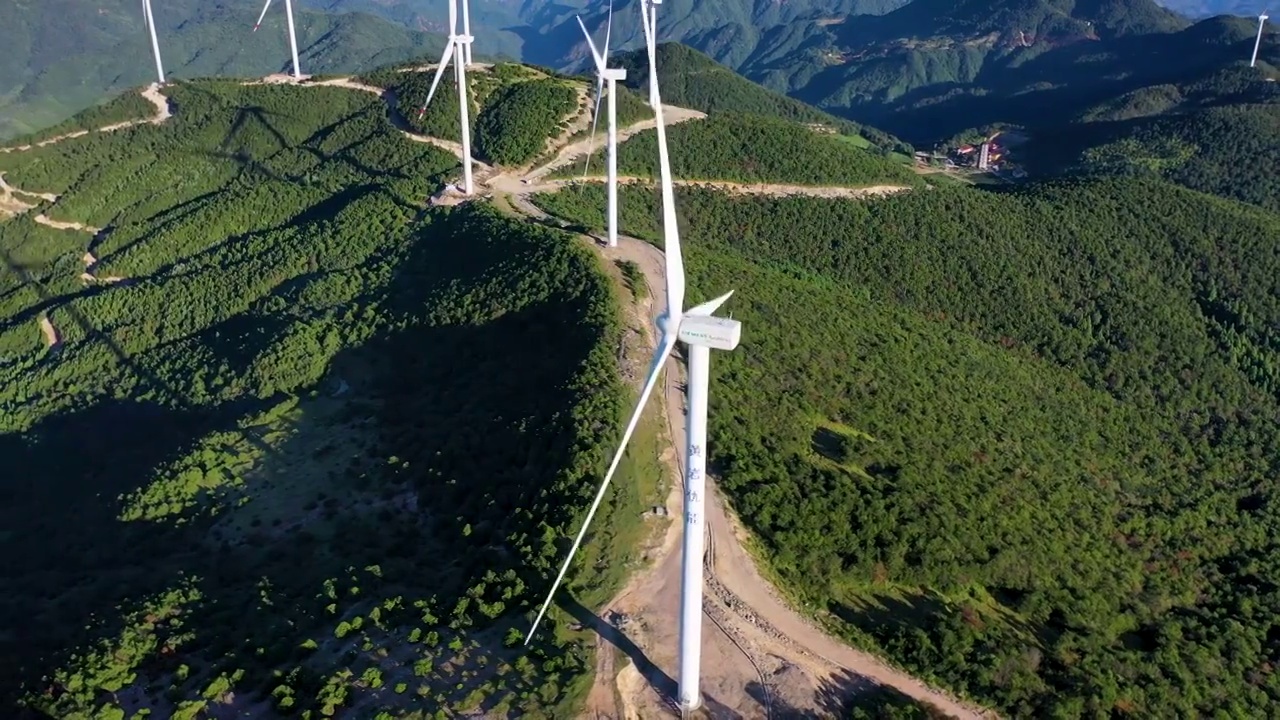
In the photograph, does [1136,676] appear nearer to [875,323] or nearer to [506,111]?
[875,323]

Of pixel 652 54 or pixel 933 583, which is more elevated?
pixel 652 54

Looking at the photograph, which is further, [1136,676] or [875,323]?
[875,323]

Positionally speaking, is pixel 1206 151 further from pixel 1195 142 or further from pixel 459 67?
pixel 459 67

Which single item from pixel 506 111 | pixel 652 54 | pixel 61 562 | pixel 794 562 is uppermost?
pixel 652 54

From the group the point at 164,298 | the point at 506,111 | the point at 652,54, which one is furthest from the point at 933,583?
the point at 506,111

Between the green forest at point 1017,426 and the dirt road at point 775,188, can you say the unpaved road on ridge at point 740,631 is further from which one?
the dirt road at point 775,188

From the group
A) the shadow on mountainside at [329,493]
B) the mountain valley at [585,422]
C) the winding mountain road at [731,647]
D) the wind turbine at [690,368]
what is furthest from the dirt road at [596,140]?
the wind turbine at [690,368]
